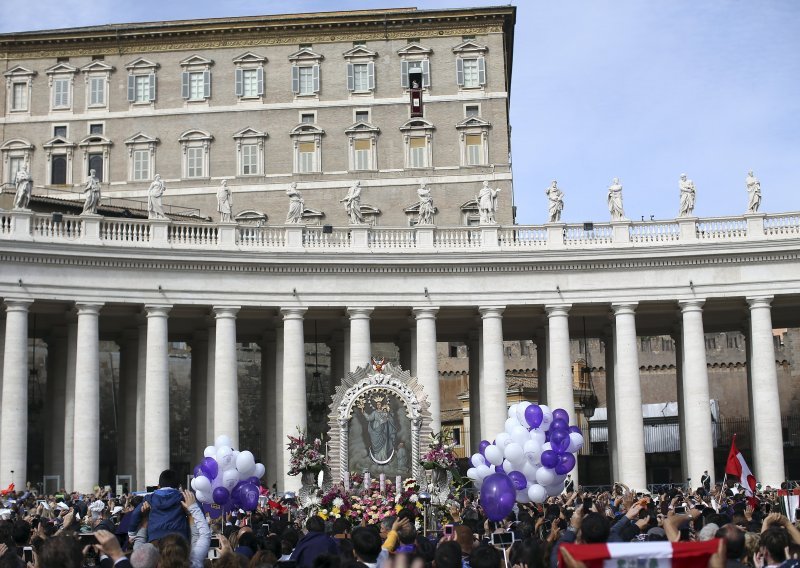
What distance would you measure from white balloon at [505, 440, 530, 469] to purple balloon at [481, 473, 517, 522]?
19.6 ft

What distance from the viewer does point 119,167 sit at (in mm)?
82312

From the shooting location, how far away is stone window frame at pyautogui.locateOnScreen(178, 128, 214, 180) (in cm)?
8162

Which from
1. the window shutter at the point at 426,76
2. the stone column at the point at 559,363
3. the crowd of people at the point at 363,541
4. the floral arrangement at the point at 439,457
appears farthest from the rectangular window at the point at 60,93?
the crowd of people at the point at 363,541

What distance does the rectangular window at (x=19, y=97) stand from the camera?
83.2m

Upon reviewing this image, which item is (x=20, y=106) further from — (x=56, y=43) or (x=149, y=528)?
(x=149, y=528)

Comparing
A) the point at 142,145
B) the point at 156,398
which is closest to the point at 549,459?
the point at 156,398

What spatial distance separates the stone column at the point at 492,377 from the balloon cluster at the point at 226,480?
24619 mm

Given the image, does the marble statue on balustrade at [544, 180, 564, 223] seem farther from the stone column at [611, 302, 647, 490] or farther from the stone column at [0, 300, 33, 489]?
the stone column at [0, 300, 33, 489]

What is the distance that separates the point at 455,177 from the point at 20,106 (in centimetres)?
2990

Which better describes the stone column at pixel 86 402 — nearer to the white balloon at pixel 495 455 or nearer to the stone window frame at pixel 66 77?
the white balloon at pixel 495 455

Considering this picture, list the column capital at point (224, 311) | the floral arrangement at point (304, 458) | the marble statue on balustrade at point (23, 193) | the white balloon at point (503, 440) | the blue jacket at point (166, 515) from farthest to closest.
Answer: the column capital at point (224, 311)
the marble statue on balustrade at point (23, 193)
the floral arrangement at point (304, 458)
the white balloon at point (503, 440)
the blue jacket at point (166, 515)

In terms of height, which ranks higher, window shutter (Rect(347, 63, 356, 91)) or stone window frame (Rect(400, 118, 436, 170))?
window shutter (Rect(347, 63, 356, 91))

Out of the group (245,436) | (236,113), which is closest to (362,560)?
(245,436)

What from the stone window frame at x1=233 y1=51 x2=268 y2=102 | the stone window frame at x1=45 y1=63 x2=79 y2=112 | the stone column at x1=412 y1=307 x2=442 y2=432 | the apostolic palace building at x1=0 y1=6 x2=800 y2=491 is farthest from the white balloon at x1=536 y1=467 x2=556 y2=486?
the stone window frame at x1=45 y1=63 x2=79 y2=112
